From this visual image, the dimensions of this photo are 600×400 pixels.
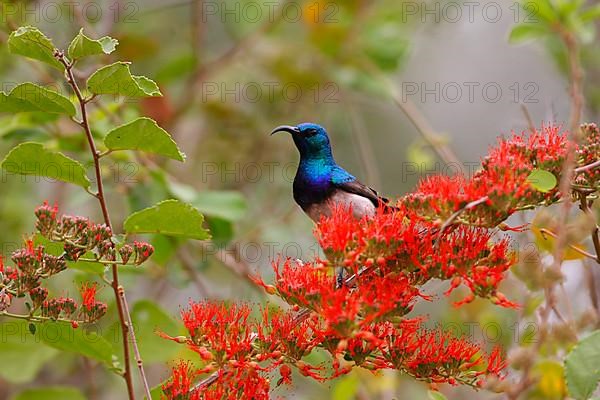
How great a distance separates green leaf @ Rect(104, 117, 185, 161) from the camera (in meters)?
1.71

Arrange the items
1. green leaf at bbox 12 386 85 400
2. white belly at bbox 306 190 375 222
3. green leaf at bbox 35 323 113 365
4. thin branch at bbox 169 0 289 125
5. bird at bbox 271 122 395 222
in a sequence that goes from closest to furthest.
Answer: green leaf at bbox 35 323 113 365
green leaf at bbox 12 386 85 400
white belly at bbox 306 190 375 222
bird at bbox 271 122 395 222
thin branch at bbox 169 0 289 125

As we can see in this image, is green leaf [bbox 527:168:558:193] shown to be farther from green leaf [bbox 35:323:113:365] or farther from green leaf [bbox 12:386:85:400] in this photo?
green leaf [bbox 12:386:85:400]

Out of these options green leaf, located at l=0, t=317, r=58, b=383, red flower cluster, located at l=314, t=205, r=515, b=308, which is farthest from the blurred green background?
red flower cluster, located at l=314, t=205, r=515, b=308

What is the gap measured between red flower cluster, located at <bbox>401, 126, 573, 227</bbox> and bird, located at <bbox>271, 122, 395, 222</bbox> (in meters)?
1.04

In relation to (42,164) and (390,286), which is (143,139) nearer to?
(42,164)

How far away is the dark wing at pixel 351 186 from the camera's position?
112 inches

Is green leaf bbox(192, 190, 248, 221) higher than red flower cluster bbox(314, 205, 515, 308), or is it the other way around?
red flower cluster bbox(314, 205, 515, 308)

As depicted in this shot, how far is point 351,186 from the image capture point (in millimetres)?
2938

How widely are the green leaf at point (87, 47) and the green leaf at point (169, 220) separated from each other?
1.09ft

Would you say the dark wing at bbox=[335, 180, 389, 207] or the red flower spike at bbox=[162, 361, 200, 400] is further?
the dark wing at bbox=[335, 180, 389, 207]

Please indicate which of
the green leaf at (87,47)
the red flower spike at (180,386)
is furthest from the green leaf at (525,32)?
the red flower spike at (180,386)

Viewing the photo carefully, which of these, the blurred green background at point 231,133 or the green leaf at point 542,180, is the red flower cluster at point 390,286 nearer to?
the green leaf at point 542,180

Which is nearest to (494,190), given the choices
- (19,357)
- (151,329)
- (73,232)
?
(73,232)

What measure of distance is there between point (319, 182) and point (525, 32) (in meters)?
0.87
